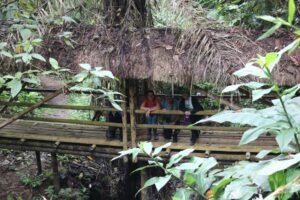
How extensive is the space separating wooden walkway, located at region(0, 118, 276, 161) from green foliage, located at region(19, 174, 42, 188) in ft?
4.51

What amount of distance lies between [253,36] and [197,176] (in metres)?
5.10

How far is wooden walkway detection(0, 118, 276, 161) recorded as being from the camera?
6.58m

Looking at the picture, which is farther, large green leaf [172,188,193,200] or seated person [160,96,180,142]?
seated person [160,96,180,142]

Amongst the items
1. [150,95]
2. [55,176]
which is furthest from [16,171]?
[150,95]

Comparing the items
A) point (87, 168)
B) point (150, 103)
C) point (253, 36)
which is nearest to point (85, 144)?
point (150, 103)

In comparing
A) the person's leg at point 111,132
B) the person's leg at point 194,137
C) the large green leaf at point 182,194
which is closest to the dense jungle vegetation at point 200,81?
the large green leaf at point 182,194

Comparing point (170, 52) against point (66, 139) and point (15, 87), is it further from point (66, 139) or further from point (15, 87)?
point (15, 87)

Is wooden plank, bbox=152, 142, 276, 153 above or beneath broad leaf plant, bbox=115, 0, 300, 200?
beneath

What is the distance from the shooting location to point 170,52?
6180mm

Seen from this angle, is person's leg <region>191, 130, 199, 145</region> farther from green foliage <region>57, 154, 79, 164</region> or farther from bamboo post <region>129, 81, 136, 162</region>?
green foliage <region>57, 154, 79, 164</region>

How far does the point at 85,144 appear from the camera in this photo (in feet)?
23.8

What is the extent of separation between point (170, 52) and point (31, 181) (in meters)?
4.43

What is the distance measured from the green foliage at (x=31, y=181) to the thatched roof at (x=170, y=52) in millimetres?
3395

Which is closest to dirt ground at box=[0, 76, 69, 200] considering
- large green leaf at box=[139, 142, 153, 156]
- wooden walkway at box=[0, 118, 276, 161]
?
wooden walkway at box=[0, 118, 276, 161]
